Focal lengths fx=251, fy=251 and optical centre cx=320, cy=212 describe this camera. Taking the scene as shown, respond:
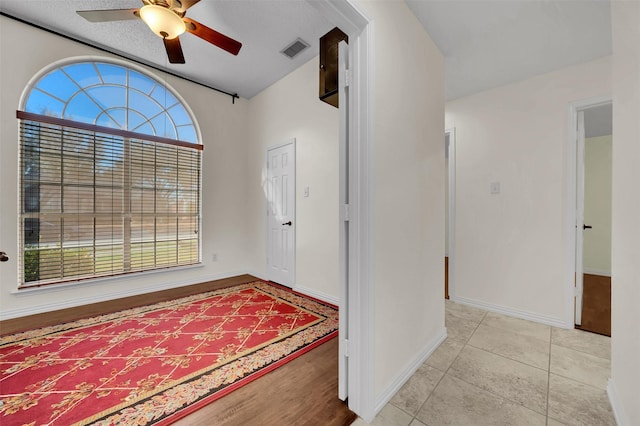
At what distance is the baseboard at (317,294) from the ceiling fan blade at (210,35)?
8.93ft

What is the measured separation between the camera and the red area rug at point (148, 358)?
1.39m

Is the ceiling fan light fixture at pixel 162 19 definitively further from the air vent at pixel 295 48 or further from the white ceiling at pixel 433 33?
the air vent at pixel 295 48

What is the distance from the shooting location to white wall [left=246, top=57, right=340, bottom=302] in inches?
117

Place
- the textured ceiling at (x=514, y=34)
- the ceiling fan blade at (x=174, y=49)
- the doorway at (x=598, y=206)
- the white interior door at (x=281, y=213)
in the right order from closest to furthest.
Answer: the textured ceiling at (x=514, y=34)
the ceiling fan blade at (x=174, y=49)
the white interior door at (x=281, y=213)
the doorway at (x=598, y=206)

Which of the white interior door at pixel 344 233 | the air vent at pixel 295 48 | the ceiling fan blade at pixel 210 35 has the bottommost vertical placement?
the white interior door at pixel 344 233

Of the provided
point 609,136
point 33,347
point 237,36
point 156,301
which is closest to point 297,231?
point 156,301

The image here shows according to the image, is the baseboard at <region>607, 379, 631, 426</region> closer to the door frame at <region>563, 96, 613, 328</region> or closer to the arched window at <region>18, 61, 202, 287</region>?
the door frame at <region>563, 96, 613, 328</region>

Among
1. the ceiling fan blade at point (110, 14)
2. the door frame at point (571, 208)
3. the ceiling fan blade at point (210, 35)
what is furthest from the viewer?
the door frame at point (571, 208)

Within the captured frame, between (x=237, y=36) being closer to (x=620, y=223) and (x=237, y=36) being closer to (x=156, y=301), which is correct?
(x=156, y=301)

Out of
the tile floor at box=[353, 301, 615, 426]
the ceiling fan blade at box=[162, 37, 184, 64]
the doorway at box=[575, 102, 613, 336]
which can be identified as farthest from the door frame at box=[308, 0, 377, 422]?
the doorway at box=[575, 102, 613, 336]

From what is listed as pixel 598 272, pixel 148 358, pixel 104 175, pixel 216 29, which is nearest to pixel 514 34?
pixel 216 29

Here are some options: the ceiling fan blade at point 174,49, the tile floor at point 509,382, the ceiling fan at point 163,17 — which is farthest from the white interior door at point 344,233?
the ceiling fan blade at point 174,49

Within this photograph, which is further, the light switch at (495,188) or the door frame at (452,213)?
the door frame at (452,213)

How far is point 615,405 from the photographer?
1337 mm
